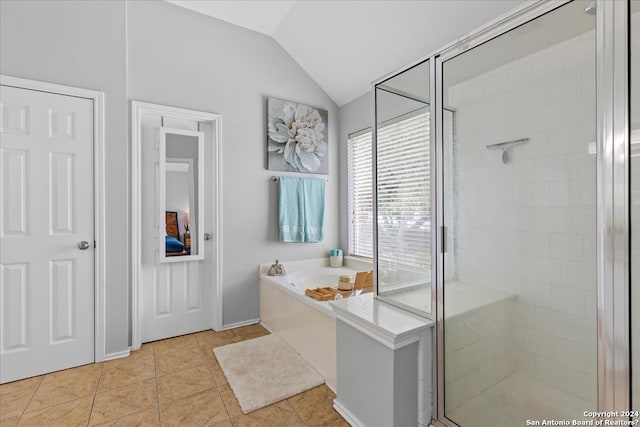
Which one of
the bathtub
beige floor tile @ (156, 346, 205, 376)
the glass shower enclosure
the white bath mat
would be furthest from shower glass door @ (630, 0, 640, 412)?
beige floor tile @ (156, 346, 205, 376)

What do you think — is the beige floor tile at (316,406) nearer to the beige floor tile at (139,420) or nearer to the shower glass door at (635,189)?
the beige floor tile at (139,420)

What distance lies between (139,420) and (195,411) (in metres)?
0.28

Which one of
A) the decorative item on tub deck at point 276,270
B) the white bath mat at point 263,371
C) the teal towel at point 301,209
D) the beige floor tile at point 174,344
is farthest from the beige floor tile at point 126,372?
the teal towel at point 301,209

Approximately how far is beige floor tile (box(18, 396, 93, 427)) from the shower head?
9.47 feet

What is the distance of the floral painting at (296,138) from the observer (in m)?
3.15

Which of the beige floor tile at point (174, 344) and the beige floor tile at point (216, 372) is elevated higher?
the beige floor tile at point (216, 372)

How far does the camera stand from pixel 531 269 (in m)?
1.29

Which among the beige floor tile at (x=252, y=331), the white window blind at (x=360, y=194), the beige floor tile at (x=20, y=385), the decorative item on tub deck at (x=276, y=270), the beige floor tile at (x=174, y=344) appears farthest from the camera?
the white window blind at (x=360, y=194)

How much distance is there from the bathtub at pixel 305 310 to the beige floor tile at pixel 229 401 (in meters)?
0.58

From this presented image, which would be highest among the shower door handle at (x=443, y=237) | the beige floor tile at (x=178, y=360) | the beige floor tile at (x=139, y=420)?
the shower door handle at (x=443, y=237)

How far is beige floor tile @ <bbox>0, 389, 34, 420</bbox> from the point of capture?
172cm

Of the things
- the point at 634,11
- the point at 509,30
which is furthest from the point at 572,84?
the point at 509,30

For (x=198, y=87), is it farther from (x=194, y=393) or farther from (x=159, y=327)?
(x=194, y=393)

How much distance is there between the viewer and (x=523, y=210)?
1287mm
